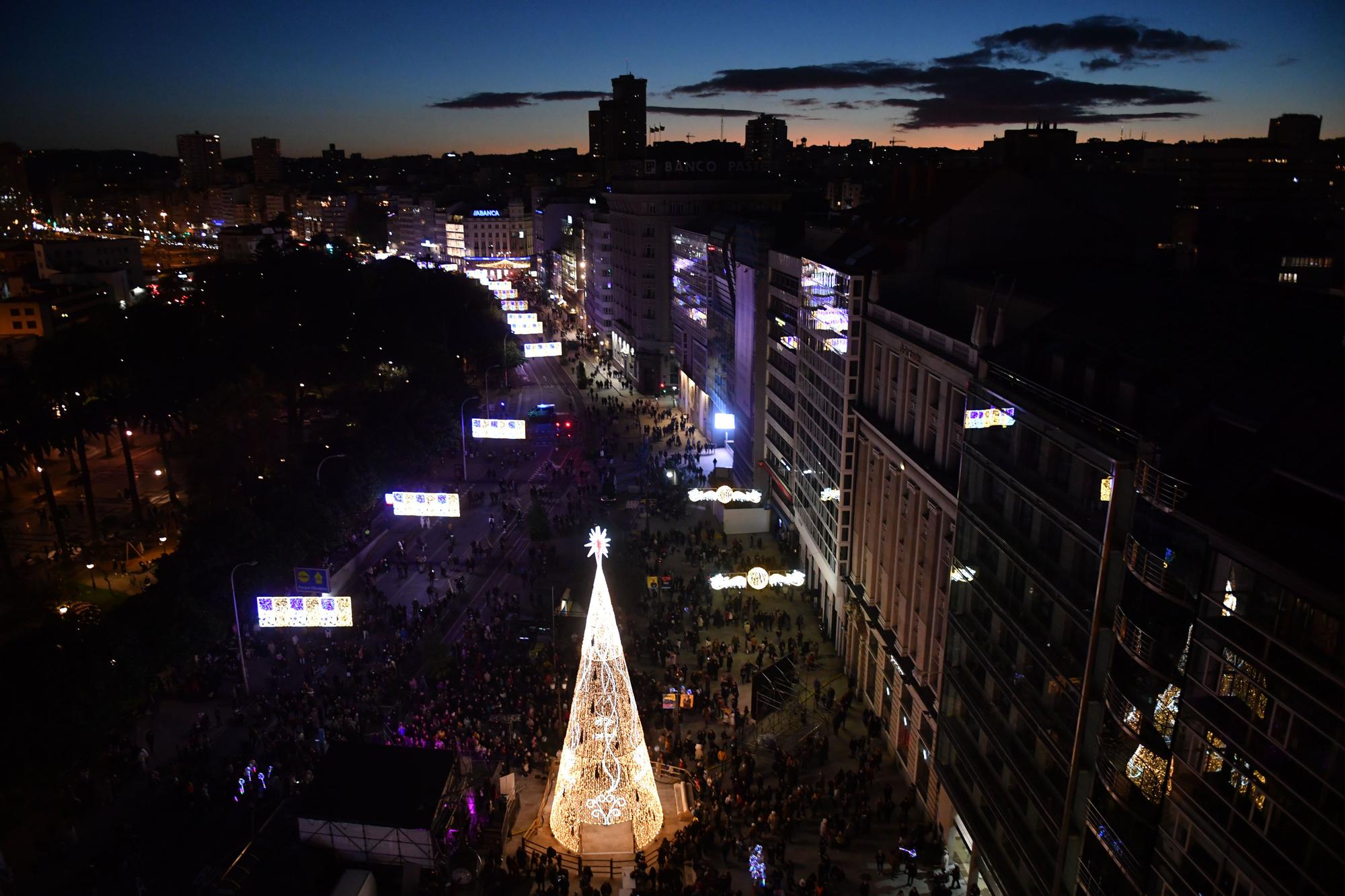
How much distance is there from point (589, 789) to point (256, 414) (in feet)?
132

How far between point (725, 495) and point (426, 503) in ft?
51.1

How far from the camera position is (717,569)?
4475 cm

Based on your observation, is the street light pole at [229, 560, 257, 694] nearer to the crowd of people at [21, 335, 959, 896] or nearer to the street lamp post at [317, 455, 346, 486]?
the crowd of people at [21, 335, 959, 896]

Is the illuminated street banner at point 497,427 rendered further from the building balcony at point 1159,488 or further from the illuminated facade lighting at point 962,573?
the building balcony at point 1159,488

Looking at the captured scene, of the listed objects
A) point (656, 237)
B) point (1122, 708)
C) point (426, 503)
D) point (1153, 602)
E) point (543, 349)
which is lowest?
point (426, 503)

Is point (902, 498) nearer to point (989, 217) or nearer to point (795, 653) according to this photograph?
point (795, 653)

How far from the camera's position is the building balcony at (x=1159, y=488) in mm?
14445

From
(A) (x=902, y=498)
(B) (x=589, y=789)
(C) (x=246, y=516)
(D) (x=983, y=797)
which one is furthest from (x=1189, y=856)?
(C) (x=246, y=516)

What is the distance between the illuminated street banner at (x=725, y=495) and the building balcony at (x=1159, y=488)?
34.2 m

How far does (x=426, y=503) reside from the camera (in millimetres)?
44469

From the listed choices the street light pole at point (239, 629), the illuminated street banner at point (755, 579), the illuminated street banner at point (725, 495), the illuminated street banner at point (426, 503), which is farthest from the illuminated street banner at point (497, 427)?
the illuminated street banner at point (755, 579)

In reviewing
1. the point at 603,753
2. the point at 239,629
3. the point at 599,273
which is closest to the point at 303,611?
the point at 239,629

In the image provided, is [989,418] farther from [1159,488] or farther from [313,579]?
[313,579]

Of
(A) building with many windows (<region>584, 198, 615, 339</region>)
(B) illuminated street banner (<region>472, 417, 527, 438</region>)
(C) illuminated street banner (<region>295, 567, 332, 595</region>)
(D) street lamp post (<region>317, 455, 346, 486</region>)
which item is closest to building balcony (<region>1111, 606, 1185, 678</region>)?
(C) illuminated street banner (<region>295, 567, 332, 595</region>)
